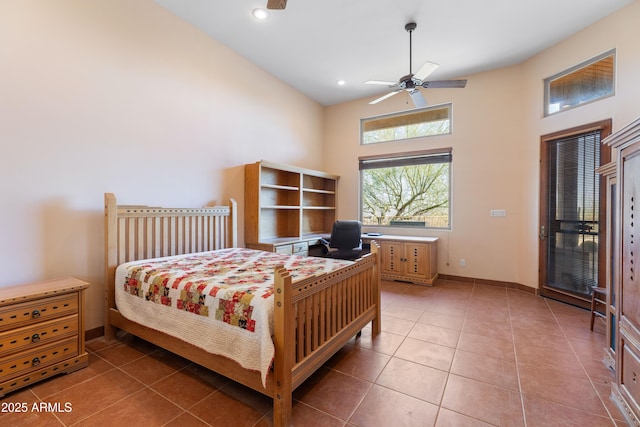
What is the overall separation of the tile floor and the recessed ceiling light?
359 centimetres

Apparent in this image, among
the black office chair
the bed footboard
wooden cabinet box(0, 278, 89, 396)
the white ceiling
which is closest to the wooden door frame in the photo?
the white ceiling

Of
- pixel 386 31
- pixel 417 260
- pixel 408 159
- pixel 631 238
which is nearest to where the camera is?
pixel 631 238

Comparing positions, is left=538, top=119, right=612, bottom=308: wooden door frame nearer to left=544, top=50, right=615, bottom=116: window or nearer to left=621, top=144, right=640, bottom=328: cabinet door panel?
left=544, top=50, right=615, bottom=116: window

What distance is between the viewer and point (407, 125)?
5.16m

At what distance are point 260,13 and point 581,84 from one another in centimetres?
405

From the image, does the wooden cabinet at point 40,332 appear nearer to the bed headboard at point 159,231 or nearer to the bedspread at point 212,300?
the bedspread at point 212,300

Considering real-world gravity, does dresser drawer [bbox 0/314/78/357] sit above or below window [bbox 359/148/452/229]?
below

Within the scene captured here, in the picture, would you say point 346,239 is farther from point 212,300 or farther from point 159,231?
point 212,300

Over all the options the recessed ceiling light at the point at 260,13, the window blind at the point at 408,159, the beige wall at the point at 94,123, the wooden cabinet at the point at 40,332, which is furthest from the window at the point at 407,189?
the wooden cabinet at the point at 40,332

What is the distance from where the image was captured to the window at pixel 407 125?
484 centimetres

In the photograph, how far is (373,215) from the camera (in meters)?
5.59

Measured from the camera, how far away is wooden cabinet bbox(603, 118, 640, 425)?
4.82ft

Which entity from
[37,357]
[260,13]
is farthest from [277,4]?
[37,357]

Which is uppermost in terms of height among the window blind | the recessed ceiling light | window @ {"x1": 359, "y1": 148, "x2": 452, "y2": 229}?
the recessed ceiling light
